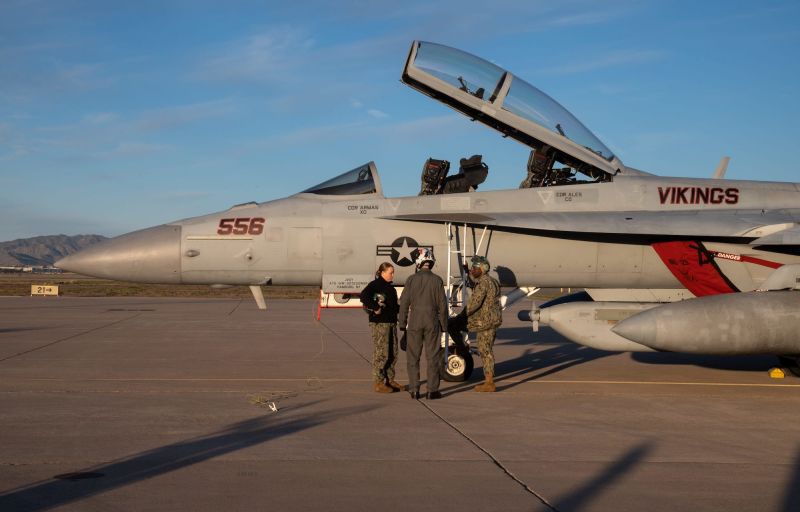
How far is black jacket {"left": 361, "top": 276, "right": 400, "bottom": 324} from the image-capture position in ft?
32.8

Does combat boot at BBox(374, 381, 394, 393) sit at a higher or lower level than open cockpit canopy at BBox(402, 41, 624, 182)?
lower

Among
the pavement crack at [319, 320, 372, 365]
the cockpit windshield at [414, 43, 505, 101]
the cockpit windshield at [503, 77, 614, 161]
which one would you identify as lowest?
the pavement crack at [319, 320, 372, 365]

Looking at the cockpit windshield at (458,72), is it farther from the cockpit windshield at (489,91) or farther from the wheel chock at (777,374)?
the wheel chock at (777,374)

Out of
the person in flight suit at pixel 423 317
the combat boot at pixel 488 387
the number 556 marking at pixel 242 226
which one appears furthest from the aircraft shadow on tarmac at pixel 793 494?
the number 556 marking at pixel 242 226

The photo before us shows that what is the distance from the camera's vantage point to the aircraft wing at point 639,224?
1095cm

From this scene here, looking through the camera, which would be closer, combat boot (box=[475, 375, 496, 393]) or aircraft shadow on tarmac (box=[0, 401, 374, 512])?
aircraft shadow on tarmac (box=[0, 401, 374, 512])

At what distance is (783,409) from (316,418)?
5220mm

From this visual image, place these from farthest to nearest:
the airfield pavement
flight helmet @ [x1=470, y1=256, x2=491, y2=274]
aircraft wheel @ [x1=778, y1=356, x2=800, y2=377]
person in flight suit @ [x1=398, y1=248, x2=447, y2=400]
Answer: aircraft wheel @ [x1=778, y1=356, x2=800, y2=377], flight helmet @ [x1=470, y1=256, x2=491, y2=274], person in flight suit @ [x1=398, y1=248, x2=447, y2=400], the airfield pavement

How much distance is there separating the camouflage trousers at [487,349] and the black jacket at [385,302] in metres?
1.10

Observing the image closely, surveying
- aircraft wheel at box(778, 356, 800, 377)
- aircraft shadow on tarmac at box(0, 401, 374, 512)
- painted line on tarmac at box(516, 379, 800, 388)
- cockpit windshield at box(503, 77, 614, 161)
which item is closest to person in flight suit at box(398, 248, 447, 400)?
aircraft shadow on tarmac at box(0, 401, 374, 512)

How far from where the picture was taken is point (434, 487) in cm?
544

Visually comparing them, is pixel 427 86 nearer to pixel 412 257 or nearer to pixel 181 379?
pixel 412 257

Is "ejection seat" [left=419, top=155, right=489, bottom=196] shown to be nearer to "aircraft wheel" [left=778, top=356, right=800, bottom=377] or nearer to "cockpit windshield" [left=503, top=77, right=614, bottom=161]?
"cockpit windshield" [left=503, top=77, right=614, bottom=161]

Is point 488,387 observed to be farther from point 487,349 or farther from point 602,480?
point 602,480
